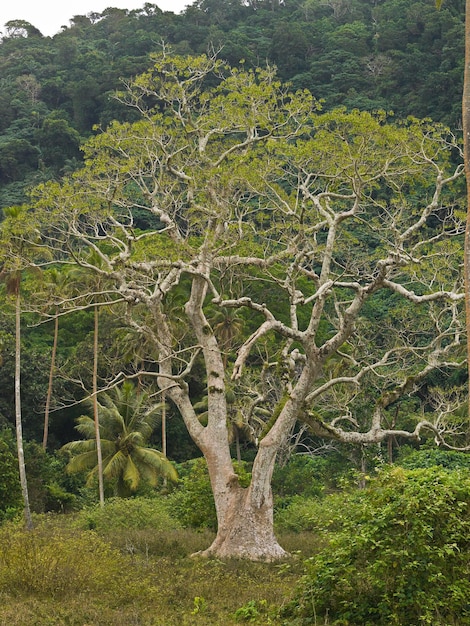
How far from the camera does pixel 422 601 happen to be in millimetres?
8820

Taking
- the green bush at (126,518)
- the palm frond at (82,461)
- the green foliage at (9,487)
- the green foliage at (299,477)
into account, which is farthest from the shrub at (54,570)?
the palm frond at (82,461)

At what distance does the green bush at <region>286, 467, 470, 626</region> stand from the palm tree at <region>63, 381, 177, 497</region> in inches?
761

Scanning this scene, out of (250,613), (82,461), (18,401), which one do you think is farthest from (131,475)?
(250,613)

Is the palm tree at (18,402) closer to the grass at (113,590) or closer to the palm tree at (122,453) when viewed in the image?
the palm tree at (122,453)

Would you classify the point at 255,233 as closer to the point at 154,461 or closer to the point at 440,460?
the point at 440,460

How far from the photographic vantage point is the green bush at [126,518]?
19953 mm

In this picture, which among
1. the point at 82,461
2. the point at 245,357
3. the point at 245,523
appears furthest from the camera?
the point at 82,461

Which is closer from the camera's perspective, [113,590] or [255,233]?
[113,590]

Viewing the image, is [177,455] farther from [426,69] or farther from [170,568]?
[426,69]

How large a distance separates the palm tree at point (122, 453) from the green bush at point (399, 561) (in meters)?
19.3

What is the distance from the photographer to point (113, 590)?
11.0 metres

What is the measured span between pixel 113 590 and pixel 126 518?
31.0 feet

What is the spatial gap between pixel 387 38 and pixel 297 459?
126 ft

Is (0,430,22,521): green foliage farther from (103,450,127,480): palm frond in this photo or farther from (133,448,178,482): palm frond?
(133,448,178,482): palm frond
